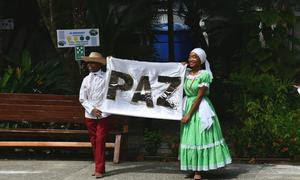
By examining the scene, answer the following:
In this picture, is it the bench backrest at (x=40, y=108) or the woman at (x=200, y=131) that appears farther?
the bench backrest at (x=40, y=108)

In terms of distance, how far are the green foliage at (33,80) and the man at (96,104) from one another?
2.20 meters

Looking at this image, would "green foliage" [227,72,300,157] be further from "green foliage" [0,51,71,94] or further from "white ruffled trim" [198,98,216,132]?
"green foliage" [0,51,71,94]

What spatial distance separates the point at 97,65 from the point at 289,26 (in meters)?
3.81

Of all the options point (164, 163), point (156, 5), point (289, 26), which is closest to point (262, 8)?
point (289, 26)

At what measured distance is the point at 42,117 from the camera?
9.14m

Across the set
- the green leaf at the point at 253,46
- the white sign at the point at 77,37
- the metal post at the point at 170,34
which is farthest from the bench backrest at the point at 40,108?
the metal post at the point at 170,34

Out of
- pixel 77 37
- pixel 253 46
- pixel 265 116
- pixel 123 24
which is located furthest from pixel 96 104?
pixel 253 46

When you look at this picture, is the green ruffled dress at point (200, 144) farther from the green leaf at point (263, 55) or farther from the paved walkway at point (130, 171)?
the green leaf at point (263, 55)

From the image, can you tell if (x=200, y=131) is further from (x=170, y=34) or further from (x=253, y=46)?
(x=170, y=34)

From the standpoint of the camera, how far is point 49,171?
27.3 feet

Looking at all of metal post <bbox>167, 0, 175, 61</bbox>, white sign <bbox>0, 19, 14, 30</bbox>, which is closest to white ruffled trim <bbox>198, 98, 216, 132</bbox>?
metal post <bbox>167, 0, 175, 61</bbox>

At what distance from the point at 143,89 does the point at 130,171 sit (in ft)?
3.76

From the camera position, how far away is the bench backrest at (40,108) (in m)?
9.05

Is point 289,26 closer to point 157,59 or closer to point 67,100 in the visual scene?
point 157,59
